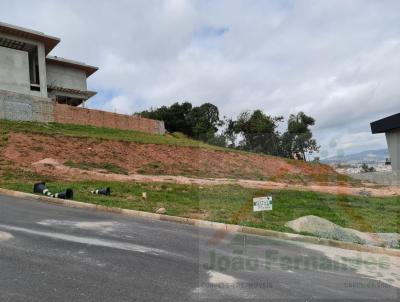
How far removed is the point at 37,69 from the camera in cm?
3309

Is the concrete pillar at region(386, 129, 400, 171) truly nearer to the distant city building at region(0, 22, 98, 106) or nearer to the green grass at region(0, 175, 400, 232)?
the green grass at region(0, 175, 400, 232)

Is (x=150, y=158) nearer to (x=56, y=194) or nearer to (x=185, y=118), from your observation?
(x=56, y=194)

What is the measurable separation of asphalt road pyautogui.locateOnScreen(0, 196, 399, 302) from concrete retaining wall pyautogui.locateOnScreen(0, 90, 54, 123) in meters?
18.0

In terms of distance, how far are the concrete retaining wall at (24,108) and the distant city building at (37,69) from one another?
174 inches

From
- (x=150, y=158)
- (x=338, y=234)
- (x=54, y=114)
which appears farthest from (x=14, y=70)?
(x=338, y=234)

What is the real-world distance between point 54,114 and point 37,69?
8.83m

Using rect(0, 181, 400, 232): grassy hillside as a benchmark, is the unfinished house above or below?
above

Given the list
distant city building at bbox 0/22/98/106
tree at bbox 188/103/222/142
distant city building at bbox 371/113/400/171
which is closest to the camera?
distant city building at bbox 371/113/400/171

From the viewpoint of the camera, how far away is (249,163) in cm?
2748

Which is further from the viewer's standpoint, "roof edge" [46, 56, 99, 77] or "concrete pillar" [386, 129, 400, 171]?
"roof edge" [46, 56, 99, 77]

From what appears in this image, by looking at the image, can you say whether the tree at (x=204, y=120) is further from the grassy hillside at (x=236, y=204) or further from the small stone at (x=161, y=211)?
the small stone at (x=161, y=211)

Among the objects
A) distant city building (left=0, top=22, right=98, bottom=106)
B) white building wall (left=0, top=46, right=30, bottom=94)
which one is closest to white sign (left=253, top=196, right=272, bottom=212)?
distant city building (left=0, top=22, right=98, bottom=106)

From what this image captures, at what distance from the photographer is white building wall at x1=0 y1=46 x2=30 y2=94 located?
94.8 ft

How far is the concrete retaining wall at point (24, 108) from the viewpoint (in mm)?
23812
